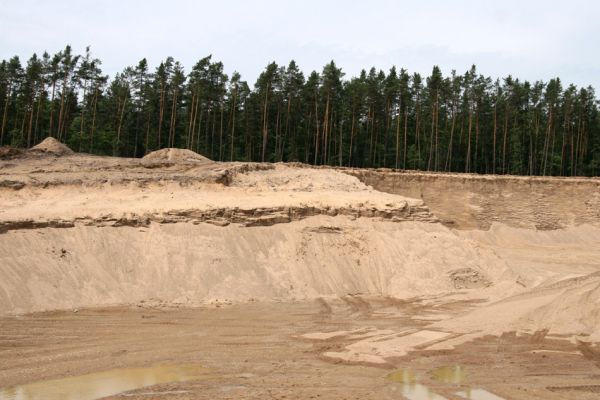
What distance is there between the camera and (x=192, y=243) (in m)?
21.6

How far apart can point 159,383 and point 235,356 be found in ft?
7.65

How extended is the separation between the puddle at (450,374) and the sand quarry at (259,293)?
0.20ft

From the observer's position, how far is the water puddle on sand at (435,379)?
10.5 m

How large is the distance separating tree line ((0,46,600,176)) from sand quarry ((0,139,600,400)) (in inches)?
707

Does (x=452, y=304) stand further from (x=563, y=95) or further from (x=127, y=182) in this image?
(x=563, y=95)

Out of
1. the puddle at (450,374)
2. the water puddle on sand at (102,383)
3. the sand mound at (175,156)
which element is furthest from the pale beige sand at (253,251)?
the water puddle on sand at (102,383)

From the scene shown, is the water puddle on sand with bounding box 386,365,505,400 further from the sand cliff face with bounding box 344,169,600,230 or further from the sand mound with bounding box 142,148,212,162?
the sand cliff face with bounding box 344,169,600,230

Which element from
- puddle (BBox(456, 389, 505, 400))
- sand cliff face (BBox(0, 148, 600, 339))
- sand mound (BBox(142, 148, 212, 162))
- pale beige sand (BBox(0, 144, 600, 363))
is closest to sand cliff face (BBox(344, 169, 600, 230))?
sand cliff face (BBox(0, 148, 600, 339))

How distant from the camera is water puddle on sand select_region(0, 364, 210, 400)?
34.7 feet

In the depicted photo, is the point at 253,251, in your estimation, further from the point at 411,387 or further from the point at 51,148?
the point at 51,148

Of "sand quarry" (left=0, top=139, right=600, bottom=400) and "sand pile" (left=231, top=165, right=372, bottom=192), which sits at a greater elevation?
"sand pile" (left=231, top=165, right=372, bottom=192)

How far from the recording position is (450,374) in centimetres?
1204

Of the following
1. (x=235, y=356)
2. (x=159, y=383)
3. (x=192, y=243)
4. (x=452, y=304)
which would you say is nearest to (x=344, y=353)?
(x=235, y=356)

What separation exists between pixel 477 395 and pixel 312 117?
4408 cm
